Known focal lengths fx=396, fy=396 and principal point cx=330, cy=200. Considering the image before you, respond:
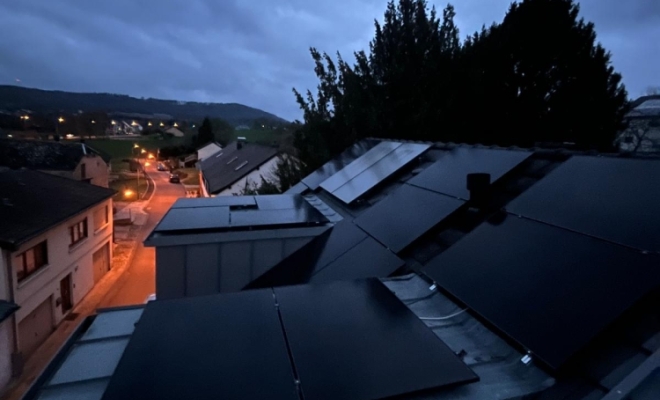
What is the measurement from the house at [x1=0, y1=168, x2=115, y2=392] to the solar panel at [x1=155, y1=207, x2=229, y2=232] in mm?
8388

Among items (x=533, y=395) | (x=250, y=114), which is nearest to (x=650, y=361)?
(x=533, y=395)

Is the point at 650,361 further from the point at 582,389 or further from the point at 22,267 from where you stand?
the point at 22,267

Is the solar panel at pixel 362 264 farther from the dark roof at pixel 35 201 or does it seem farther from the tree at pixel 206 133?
the tree at pixel 206 133

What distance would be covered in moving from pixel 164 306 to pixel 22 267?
14415 mm

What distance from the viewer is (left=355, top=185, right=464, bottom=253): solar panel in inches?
175

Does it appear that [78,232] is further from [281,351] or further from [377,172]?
[281,351]

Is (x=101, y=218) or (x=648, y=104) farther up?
(x=648, y=104)

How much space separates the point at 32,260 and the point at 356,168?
1324 centimetres

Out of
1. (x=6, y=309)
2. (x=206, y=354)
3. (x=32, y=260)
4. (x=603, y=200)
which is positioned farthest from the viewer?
(x=32, y=260)

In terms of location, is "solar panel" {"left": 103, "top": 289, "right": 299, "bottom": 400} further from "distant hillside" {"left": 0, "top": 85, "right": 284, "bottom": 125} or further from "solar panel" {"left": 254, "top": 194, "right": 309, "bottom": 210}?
"distant hillside" {"left": 0, "top": 85, "right": 284, "bottom": 125}

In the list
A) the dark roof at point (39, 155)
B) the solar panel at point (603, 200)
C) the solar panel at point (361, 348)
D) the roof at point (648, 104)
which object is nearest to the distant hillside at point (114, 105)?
the dark roof at point (39, 155)

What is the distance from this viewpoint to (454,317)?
3057mm

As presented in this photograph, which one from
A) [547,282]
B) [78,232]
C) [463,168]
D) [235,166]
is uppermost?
[463,168]

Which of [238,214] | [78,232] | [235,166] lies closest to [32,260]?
[78,232]
